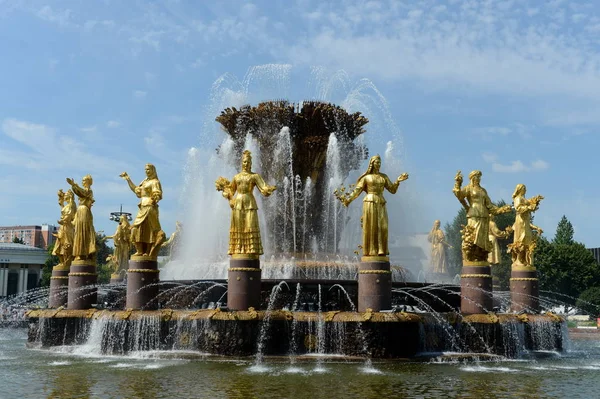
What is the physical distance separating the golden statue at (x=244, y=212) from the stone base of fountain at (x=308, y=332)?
70.8 inches

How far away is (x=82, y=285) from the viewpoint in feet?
72.4

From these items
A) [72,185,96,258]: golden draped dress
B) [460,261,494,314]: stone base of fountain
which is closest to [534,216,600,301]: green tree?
[460,261,494,314]: stone base of fountain

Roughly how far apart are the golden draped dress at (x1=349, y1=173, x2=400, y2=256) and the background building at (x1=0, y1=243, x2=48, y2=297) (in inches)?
3391

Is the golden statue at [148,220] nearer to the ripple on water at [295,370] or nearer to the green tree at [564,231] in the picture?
the ripple on water at [295,370]

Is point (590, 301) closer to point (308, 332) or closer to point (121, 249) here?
point (121, 249)

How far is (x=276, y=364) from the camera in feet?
51.7

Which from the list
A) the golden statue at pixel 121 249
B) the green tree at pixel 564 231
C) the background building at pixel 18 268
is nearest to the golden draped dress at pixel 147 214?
the golden statue at pixel 121 249

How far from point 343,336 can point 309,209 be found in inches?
374

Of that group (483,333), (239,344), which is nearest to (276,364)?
(239,344)

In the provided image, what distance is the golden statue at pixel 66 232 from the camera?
23.7m

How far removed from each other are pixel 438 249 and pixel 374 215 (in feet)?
66.3

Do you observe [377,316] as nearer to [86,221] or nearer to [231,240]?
[231,240]

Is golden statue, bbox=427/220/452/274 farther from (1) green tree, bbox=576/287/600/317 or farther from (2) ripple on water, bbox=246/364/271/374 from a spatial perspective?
(1) green tree, bbox=576/287/600/317

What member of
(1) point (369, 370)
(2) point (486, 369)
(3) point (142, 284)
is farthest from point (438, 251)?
(1) point (369, 370)
